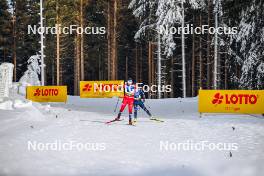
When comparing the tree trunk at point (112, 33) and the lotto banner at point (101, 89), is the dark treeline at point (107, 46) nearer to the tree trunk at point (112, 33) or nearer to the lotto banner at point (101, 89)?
the tree trunk at point (112, 33)

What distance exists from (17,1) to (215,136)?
39.4 m

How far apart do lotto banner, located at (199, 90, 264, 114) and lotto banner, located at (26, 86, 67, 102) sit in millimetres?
11043

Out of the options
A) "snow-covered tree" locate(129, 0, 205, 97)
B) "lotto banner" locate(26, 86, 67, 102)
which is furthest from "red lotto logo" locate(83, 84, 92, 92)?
"snow-covered tree" locate(129, 0, 205, 97)

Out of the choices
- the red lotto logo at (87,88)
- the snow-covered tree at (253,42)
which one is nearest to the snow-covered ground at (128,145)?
the snow-covered tree at (253,42)

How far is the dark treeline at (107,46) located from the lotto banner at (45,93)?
945cm

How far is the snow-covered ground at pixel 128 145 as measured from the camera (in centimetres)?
812

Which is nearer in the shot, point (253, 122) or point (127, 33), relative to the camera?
point (253, 122)

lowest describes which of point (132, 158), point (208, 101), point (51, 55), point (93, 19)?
point (132, 158)

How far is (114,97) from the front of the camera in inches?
1146

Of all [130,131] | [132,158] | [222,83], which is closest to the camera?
[132,158]

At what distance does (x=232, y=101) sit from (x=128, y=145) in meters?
7.08

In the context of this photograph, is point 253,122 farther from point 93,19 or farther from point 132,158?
point 93,19

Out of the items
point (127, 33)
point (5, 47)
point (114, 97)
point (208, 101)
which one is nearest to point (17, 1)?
point (5, 47)

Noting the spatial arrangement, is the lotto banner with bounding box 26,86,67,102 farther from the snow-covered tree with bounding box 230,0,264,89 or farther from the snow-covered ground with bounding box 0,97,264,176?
the snow-covered tree with bounding box 230,0,264,89
